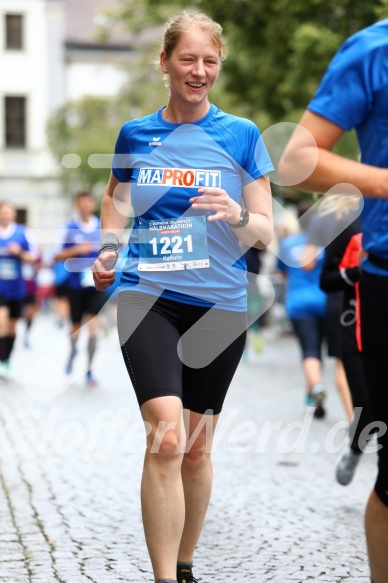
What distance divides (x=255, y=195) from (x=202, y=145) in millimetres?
259

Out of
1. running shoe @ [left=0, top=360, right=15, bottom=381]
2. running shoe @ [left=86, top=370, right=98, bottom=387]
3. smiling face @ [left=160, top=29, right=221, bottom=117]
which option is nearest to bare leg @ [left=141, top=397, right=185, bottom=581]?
smiling face @ [left=160, top=29, right=221, bottom=117]

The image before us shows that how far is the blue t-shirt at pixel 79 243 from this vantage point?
12781 millimetres

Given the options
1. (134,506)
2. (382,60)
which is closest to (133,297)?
A: (382,60)

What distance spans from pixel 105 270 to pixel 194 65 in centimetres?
78

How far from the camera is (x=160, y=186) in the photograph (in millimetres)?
4137

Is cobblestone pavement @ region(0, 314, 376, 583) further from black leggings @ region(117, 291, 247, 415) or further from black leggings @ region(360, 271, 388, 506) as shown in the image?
black leggings @ region(360, 271, 388, 506)

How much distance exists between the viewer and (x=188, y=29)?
4094 millimetres

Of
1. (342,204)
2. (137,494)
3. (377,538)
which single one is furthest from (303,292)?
(377,538)

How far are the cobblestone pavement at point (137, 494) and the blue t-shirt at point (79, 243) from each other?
133cm

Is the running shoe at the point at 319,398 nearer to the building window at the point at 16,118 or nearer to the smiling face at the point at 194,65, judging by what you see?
the smiling face at the point at 194,65

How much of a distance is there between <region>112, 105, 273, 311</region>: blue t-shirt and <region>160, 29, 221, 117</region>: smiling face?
0.14 metres

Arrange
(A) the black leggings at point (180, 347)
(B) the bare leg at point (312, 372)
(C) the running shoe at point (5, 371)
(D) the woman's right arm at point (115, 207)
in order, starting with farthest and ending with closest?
(C) the running shoe at point (5, 371), (B) the bare leg at point (312, 372), (D) the woman's right arm at point (115, 207), (A) the black leggings at point (180, 347)

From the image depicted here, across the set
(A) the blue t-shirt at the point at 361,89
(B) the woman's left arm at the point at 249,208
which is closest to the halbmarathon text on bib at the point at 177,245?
(B) the woman's left arm at the point at 249,208

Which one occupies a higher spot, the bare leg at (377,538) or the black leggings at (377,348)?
the black leggings at (377,348)
